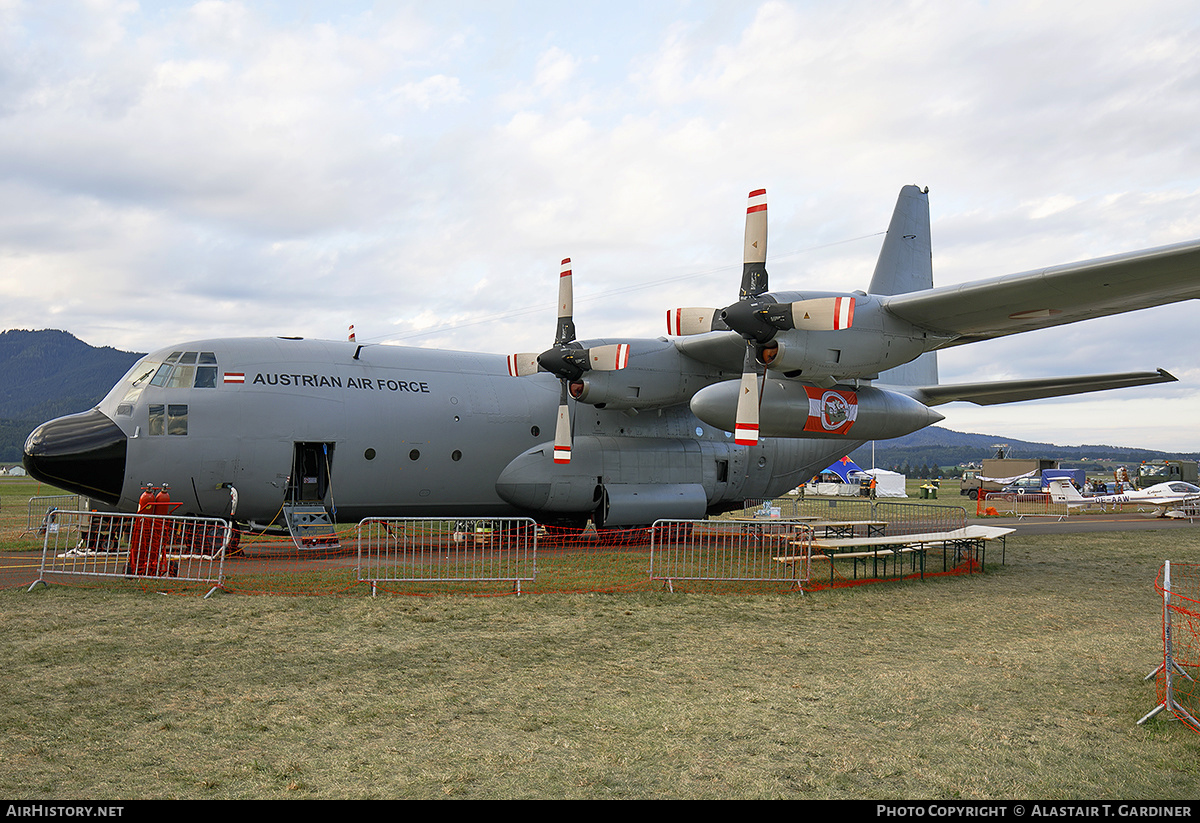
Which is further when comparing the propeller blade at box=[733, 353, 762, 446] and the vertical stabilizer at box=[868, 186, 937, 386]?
the vertical stabilizer at box=[868, 186, 937, 386]

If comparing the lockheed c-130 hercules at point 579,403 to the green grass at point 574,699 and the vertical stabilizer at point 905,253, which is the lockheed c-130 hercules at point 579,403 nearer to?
the vertical stabilizer at point 905,253

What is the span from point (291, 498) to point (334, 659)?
7.99 metres

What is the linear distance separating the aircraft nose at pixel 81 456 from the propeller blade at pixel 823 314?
11.1m

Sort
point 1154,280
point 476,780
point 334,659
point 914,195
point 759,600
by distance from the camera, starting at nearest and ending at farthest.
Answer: point 476,780 < point 334,659 < point 759,600 < point 1154,280 < point 914,195

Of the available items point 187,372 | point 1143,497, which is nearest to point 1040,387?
point 187,372

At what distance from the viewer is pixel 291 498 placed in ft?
47.6

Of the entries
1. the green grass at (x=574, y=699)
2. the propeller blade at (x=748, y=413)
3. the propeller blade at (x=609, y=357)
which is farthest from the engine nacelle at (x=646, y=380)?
the green grass at (x=574, y=699)

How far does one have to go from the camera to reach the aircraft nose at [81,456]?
41.1ft

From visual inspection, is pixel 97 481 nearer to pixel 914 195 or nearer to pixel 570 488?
pixel 570 488

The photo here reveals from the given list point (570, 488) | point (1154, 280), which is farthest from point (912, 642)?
point (570, 488)

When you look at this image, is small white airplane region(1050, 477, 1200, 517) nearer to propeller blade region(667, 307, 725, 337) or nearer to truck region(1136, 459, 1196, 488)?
truck region(1136, 459, 1196, 488)

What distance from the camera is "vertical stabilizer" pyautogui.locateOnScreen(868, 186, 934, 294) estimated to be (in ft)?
60.2

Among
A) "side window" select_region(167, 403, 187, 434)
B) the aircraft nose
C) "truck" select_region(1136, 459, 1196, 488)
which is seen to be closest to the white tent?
"truck" select_region(1136, 459, 1196, 488)

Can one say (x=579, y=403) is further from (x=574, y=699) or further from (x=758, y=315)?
(x=574, y=699)
